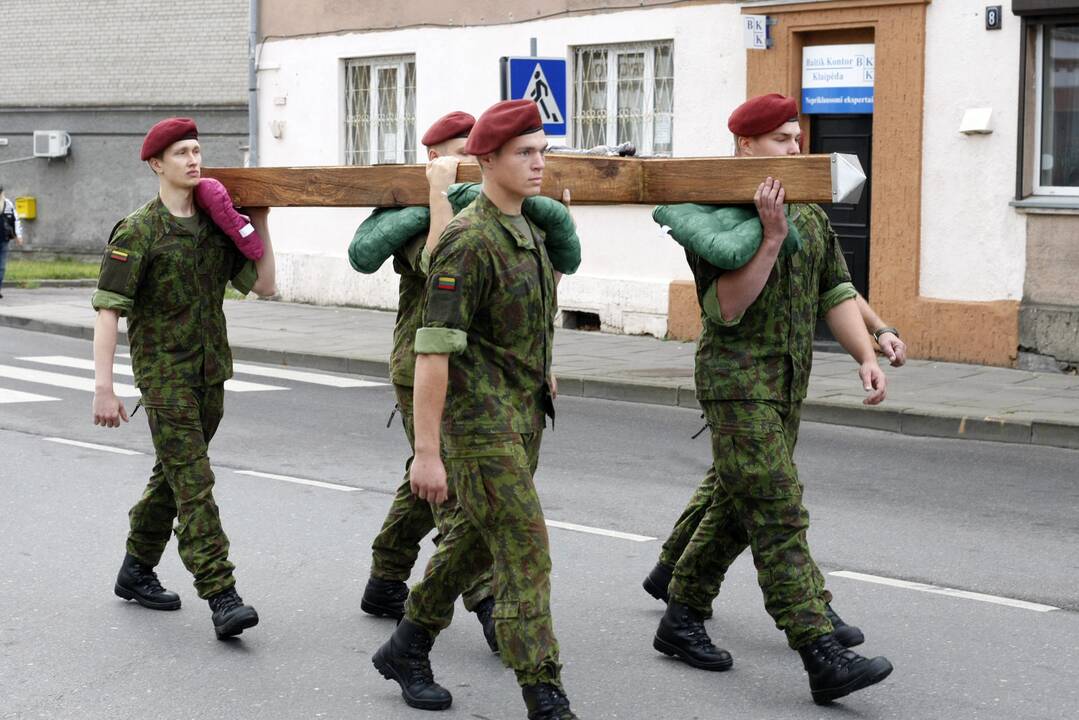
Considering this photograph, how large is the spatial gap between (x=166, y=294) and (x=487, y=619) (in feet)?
5.34

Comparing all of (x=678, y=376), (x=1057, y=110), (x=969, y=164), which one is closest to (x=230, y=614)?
(x=678, y=376)

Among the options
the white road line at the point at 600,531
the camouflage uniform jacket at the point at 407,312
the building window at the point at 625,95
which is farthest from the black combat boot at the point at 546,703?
the building window at the point at 625,95

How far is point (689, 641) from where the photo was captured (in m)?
5.55

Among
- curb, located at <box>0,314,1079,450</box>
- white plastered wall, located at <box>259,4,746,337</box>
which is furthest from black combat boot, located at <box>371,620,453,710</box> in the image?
white plastered wall, located at <box>259,4,746,337</box>

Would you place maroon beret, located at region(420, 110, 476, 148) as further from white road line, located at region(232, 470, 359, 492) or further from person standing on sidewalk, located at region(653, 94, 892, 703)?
white road line, located at region(232, 470, 359, 492)

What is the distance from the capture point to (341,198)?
5.88 meters

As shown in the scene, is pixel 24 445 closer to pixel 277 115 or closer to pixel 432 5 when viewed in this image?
pixel 432 5

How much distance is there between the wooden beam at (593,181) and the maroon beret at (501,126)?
0.66 m

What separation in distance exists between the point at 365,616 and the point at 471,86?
13.1m

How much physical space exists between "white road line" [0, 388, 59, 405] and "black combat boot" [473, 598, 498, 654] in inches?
298

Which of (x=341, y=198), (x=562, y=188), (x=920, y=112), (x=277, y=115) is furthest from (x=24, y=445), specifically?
(x=277, y=115)

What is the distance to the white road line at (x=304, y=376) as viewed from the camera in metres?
14.1

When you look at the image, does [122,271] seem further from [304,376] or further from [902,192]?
[902,192]

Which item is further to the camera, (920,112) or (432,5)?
(432,5)
